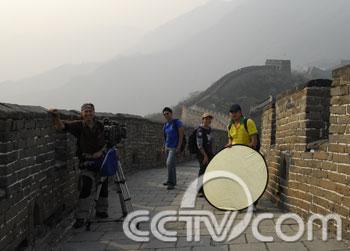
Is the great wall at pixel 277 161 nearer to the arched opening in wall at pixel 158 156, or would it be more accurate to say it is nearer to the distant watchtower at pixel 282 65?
the arched opening in wall at pixel 158 156

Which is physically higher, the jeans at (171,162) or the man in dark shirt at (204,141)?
the man in dark shirt at (204,141)

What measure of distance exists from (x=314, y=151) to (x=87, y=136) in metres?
2.89

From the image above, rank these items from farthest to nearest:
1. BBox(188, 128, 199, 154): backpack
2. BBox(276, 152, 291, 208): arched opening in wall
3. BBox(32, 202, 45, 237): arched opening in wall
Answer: BBox(188, 128, 199, 154): backpack → BBox(276, 152, 291, 208): arched opening in wall → BBox(32, 202, 45, 237): arched opening in wall

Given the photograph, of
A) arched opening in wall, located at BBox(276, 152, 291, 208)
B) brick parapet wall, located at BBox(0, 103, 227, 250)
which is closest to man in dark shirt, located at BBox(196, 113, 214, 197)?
arched opening in wall, located at BBox(276, 152, 291, 208)

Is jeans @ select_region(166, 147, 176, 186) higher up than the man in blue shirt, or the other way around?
the man in blue shirt

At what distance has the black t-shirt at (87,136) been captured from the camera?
6.92 m

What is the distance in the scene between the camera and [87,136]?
22.7ft

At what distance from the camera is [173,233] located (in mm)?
6273

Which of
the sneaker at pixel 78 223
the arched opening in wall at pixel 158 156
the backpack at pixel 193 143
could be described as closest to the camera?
the sneaker at pixel 78 223

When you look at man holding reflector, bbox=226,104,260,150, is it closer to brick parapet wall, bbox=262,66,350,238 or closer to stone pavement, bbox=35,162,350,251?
brick parapet wall, bbox=262,66,350,238

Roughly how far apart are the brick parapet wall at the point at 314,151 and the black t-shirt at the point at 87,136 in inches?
105

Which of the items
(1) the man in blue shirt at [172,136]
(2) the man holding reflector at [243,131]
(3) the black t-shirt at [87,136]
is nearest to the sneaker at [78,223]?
(3) the black t-shirt at [87,136]

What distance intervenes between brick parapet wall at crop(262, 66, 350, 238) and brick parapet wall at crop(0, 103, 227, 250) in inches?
126

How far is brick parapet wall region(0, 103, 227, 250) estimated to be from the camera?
5.04 metres
